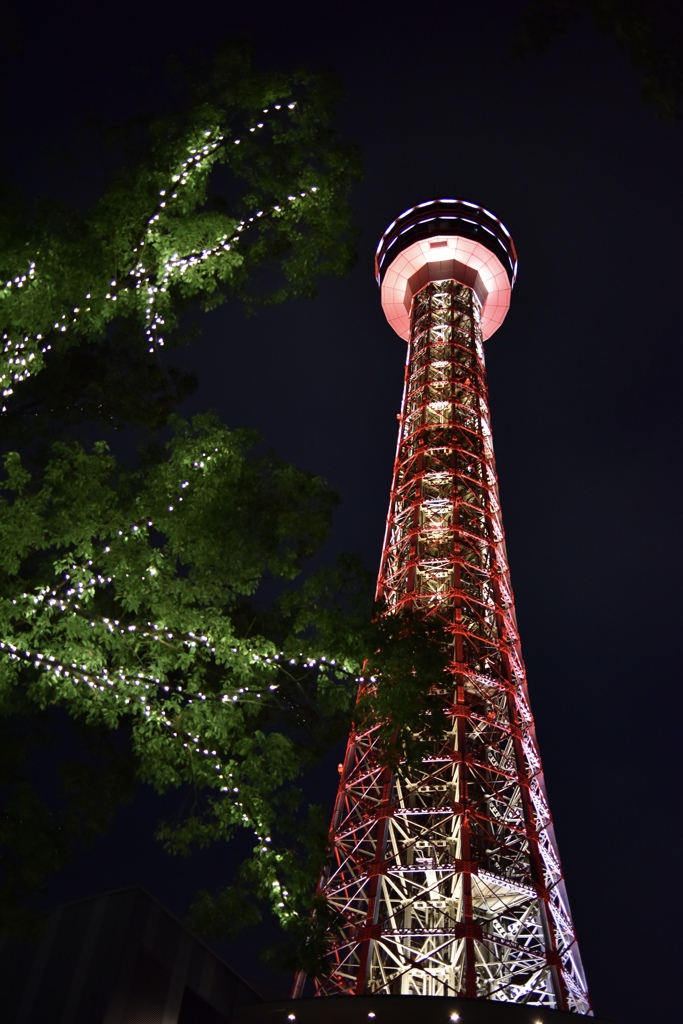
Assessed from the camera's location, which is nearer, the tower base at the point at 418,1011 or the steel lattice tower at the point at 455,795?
the tower base at the point at 418,1011

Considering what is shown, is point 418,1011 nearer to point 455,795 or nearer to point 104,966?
point 104,966

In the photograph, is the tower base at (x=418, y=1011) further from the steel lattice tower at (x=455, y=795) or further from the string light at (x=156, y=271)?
the string light at (x=156, y=271)

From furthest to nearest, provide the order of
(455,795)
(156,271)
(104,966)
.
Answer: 1. (455,795)
2. (104,966)
3. (156,271)

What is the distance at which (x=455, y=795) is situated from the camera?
15266 millimetres

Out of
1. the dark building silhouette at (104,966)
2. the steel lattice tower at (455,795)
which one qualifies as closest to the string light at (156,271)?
the steel lattice tower at (455,795)

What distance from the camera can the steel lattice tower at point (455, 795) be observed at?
527 inches

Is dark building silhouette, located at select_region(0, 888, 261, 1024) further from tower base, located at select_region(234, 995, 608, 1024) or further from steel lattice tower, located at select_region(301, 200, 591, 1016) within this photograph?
steel lattice tower, located at select_region(301, 200, 591, 1016)

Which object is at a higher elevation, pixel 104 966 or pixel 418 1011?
pixel 104 966

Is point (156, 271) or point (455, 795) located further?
point (455, 795)

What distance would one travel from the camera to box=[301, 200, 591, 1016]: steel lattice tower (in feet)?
43.9

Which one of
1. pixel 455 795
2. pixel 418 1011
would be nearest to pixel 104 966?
pixel 418 1011

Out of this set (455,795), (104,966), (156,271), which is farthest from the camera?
(455,795)

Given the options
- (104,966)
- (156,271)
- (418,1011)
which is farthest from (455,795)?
(156,271)

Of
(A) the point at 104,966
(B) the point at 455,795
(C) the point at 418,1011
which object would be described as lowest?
(C) the point at 418,1011
